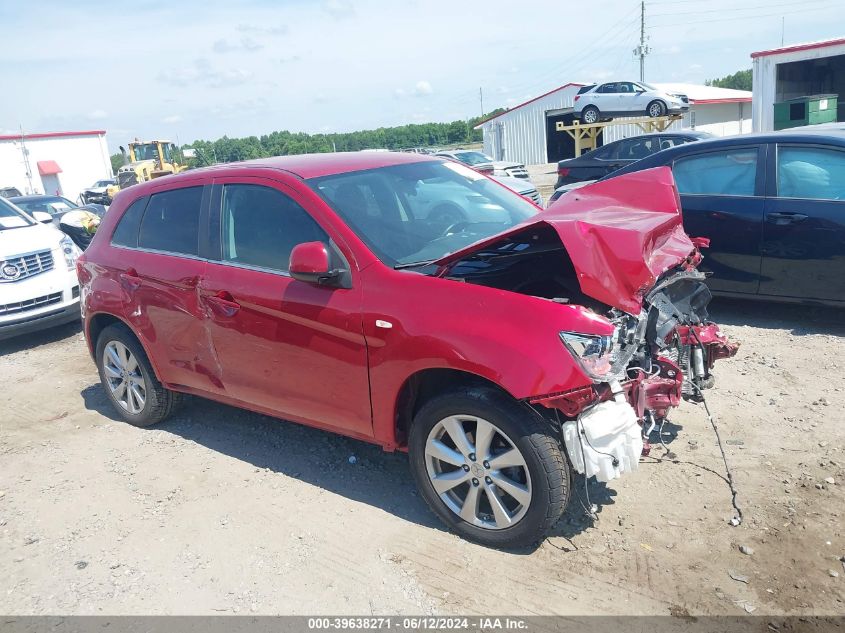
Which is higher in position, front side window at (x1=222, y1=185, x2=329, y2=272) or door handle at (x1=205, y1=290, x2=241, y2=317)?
front side window at (x1=222, y1=185, x2=329, y2=272)

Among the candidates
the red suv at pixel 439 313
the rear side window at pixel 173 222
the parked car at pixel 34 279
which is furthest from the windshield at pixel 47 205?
the red suv at pixel 439 313

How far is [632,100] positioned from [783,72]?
6.29 m

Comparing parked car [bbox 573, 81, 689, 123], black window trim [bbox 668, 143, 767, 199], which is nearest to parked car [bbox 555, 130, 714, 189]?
black window trim [bbox 668, 143, 767, 199]

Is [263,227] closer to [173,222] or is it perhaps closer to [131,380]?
[173,222]

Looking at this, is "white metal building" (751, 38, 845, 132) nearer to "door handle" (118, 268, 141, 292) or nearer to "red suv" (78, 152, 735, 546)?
"red suv" (78, 152, 735, 546)

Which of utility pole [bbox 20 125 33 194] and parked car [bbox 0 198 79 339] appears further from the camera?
utility pole [bbox 20 125 33 194]

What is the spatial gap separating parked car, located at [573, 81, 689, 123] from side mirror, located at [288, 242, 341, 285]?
24045 millimetres

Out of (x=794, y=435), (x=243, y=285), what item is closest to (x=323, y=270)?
(x=243, y=285)

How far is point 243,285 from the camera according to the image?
411 centimetres

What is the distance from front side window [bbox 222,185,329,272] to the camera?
3.97 metres

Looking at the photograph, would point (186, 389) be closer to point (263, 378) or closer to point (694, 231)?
point (263, 378)

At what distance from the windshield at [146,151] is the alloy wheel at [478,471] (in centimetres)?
3923

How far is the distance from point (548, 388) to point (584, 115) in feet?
85.8

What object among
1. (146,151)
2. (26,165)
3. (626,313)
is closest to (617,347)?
(626,313)
